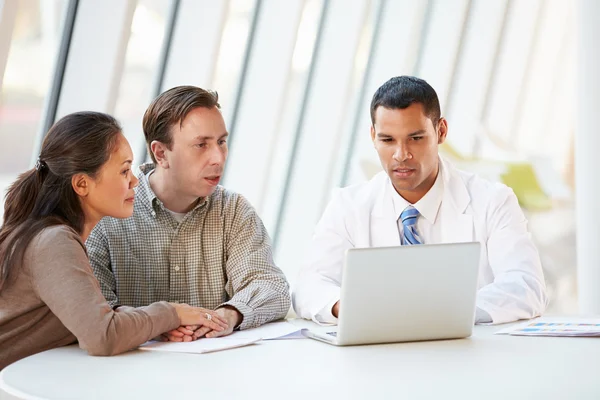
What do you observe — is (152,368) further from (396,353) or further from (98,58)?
(98,58)

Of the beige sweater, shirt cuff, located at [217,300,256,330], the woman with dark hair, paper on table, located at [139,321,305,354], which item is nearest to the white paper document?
paper on table, located at [139,321,305,354]

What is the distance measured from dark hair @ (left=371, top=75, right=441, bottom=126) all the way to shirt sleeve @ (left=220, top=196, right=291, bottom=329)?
64 cm

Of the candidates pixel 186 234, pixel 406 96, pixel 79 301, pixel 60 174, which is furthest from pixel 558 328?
pixel 60 174

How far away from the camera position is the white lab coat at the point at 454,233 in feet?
9.16

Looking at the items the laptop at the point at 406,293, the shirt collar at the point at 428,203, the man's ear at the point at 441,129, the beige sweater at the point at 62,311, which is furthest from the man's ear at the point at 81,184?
the man's ear at the point at 441,129

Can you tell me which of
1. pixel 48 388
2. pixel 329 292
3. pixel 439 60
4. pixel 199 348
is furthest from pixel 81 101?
pixel 439 60

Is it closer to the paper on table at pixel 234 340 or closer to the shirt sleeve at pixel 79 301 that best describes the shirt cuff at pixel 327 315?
the paper on table at pixel 234 340

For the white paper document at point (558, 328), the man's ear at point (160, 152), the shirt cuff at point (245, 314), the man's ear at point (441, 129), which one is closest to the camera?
the white paper document at point (558, 328)

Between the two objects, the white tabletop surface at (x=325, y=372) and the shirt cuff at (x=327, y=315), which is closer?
the white tabletop surface at (x=325, y=372)

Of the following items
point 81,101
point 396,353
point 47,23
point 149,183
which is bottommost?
point 396,353

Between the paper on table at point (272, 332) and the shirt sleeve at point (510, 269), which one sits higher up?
the shirt sleeve at point (510, 269)

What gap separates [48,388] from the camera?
1.70 m

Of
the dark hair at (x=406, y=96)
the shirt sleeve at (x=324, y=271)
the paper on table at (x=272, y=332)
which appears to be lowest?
→ the paper on table at (x=272, y=332)

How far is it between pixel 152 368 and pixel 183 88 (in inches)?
49.1
